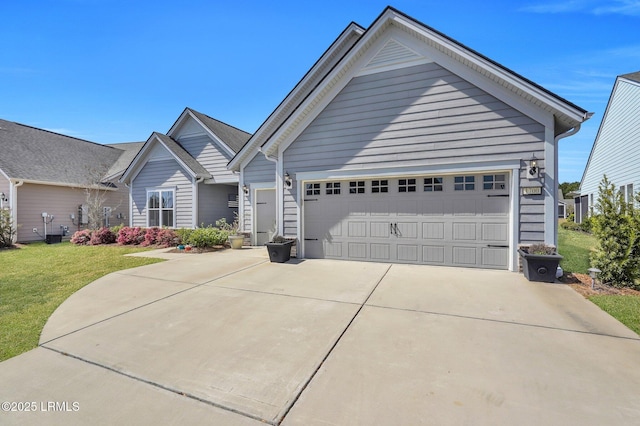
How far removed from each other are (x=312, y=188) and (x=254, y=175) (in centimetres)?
408

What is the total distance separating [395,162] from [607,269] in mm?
4749

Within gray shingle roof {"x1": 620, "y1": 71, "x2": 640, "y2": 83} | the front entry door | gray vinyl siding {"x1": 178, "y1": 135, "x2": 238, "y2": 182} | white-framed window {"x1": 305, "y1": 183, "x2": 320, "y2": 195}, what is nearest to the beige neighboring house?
gray vinyl siding {"x1": 178, "y1": 135, "x2": 238, "y2": 182}

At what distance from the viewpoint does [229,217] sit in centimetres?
1489

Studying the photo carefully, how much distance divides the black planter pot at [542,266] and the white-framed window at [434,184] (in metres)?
2.34

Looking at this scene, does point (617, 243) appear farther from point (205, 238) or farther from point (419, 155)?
point (205, 238)

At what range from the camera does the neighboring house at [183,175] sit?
1293 cm

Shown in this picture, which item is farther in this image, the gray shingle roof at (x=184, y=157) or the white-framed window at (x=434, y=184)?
the gray shingle roof at (x=184, y=157)

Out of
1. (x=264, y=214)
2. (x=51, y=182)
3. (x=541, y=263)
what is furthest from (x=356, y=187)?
(x=51, y=182)

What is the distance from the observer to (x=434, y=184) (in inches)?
275

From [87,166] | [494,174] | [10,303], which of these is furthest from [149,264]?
[87,166]

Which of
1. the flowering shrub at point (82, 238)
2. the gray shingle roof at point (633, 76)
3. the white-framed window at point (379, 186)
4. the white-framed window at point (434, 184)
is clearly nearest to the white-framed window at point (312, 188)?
the white-framed window at point (379, 186)

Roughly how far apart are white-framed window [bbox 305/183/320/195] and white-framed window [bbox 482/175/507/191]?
4353mm

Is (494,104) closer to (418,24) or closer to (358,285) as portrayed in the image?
(418,24)

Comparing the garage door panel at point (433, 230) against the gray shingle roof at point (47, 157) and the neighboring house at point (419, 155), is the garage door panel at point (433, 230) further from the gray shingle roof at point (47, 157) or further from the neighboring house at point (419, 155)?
the gray shingle roof at point (47, 157)
